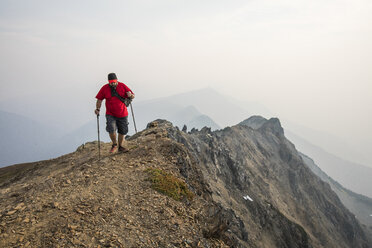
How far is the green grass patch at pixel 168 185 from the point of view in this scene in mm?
8656

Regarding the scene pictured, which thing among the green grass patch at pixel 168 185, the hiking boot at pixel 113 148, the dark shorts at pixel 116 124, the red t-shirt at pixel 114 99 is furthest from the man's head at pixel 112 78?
the green grass patch at pixel 168 185

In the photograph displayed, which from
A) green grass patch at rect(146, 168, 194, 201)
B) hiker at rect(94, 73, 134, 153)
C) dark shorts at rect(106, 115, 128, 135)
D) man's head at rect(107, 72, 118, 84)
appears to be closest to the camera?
green grass patch at rect(146, 168, 194, 201)

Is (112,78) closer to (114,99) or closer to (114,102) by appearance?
(114,99)

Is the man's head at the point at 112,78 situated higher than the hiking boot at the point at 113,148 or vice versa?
the man's head at the point at 112,78

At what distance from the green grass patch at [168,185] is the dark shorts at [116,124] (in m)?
2.89

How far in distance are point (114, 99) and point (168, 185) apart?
5090mm

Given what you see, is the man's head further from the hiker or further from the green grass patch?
the green grass patch

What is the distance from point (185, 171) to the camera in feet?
38.0

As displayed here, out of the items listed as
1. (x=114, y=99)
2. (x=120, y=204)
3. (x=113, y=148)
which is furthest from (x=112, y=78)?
(x=120, y=204)

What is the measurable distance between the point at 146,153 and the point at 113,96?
346 cm

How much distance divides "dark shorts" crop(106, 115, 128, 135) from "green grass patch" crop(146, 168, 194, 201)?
9.49ft

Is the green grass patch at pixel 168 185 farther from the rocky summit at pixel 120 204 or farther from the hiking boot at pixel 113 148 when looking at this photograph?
the hiking boot at pixel 113 148

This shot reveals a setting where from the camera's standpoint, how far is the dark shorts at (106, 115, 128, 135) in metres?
10.8

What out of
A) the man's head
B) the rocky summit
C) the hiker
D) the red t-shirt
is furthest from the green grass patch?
the man's head
